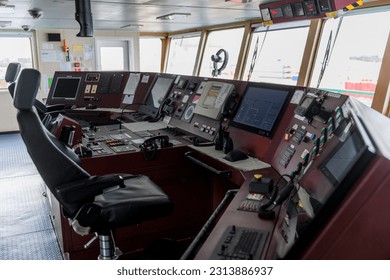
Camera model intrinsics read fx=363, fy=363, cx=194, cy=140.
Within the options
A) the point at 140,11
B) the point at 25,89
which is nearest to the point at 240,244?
the point at 25,89

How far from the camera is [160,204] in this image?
1927 mm

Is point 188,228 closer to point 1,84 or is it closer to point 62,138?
point 62,138

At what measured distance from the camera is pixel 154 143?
267 cm

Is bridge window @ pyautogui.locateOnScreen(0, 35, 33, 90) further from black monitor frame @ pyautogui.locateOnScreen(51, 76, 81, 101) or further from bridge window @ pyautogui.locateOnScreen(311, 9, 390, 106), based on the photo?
bridge window @ pyautogui.locateOnScreen(311, 9, 390, 106)

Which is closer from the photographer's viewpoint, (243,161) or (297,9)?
(243,161)

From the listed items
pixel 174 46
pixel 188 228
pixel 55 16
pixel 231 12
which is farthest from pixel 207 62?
pixel 188 228

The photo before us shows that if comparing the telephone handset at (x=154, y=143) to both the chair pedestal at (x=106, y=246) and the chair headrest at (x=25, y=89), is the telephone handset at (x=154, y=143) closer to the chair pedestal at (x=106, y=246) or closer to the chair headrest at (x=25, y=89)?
the chair pedestal at (x=106, y=246)

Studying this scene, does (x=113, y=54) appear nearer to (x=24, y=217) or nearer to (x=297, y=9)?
(x=297, y=9)

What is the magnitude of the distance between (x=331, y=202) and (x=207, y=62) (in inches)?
284

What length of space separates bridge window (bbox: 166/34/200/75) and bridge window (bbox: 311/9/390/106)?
3719 mm

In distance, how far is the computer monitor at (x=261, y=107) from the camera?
92.3 inches

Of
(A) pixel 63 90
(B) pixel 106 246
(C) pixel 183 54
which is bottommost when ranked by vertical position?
(B) pixel 106 246

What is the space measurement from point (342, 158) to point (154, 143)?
166 centimetres

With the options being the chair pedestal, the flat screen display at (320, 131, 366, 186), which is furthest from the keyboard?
the chair pedestal
